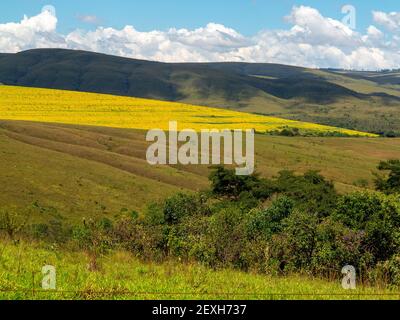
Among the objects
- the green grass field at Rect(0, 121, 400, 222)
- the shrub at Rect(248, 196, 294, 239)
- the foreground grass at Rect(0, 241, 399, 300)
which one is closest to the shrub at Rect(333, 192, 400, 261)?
the shrub at Rect(248, 196, 294, 239)

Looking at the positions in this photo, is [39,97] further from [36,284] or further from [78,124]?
[36,284]

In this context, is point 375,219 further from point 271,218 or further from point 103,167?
point 103,167

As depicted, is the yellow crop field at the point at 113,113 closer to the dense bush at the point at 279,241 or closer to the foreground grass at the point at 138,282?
the dense bush at the point at 279,241

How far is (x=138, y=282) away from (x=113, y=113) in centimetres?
13198

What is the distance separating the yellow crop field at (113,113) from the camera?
123 metres

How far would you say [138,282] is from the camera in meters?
11.5

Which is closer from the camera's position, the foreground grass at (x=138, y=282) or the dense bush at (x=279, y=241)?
the foreground grass at (x=138, y=282)

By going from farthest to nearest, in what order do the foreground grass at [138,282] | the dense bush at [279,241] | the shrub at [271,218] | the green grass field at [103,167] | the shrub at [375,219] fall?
1. the green grass field at [103,167]
2. the shrub at [271,218]
3. the shrub at [375,219]
4. the dense bush at [279,241]
5. the foreground grass at [138,282]

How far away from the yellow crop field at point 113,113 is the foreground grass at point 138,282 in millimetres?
101418

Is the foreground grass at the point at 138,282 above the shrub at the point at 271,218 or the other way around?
above

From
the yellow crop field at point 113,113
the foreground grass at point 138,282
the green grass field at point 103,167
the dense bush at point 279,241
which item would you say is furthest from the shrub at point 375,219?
the yellow crop field at point 113,113

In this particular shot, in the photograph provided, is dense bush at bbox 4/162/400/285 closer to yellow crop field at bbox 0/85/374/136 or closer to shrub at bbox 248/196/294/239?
shrub at bbox 248/196/294/239

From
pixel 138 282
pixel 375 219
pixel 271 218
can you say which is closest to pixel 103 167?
pixel 271 218
